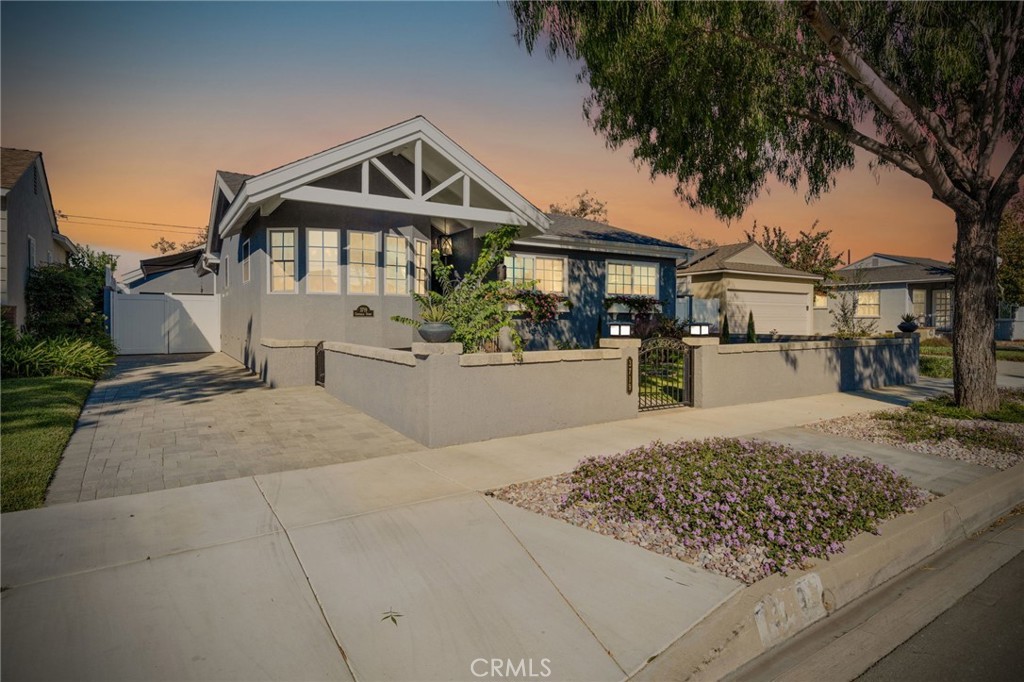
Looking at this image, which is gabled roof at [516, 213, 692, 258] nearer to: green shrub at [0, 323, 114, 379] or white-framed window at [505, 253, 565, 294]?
white-framed window at [505, 253, 565, 294]

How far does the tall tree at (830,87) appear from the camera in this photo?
8.99 m

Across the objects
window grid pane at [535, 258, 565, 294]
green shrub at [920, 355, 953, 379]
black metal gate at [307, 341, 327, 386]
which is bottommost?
green shrub at [920, 355, 953, 379]

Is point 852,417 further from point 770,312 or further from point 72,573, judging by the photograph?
point 770,312

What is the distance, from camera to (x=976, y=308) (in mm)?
10102

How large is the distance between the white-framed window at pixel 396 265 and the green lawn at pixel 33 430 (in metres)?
6.50

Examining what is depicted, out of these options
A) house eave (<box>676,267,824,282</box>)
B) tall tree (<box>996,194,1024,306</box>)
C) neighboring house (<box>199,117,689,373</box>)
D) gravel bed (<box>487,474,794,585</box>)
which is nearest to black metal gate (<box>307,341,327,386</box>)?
neighboring house (<box>199,117,689,373</box>)

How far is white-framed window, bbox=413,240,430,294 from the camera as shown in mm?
14250

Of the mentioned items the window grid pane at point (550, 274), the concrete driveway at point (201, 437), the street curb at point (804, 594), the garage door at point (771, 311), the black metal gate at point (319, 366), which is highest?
the window grid pane at point (550, 274)

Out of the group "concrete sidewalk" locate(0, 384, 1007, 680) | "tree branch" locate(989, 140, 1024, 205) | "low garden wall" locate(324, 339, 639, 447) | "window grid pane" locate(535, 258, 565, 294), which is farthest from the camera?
"window grid pane" locate(535, 258, 565, 294)

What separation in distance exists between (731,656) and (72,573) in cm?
416

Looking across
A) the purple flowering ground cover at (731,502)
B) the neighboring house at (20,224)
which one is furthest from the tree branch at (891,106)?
the neighboring house at (20,224)

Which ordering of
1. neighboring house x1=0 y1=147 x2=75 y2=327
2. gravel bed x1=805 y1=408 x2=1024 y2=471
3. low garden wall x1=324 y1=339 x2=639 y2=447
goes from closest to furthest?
gravel bed x1=805 y1=408 x2=1024 y2=471 → low garden wall x1=324 y1=339 x2=639 y2=447 → neighboring house x1=0 y1=147 x2=75 y2=327

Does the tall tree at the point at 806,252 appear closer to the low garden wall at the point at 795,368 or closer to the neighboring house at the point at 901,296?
the neighboring house at the point at 901,296

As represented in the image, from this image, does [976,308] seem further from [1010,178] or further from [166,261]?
[166,261]
